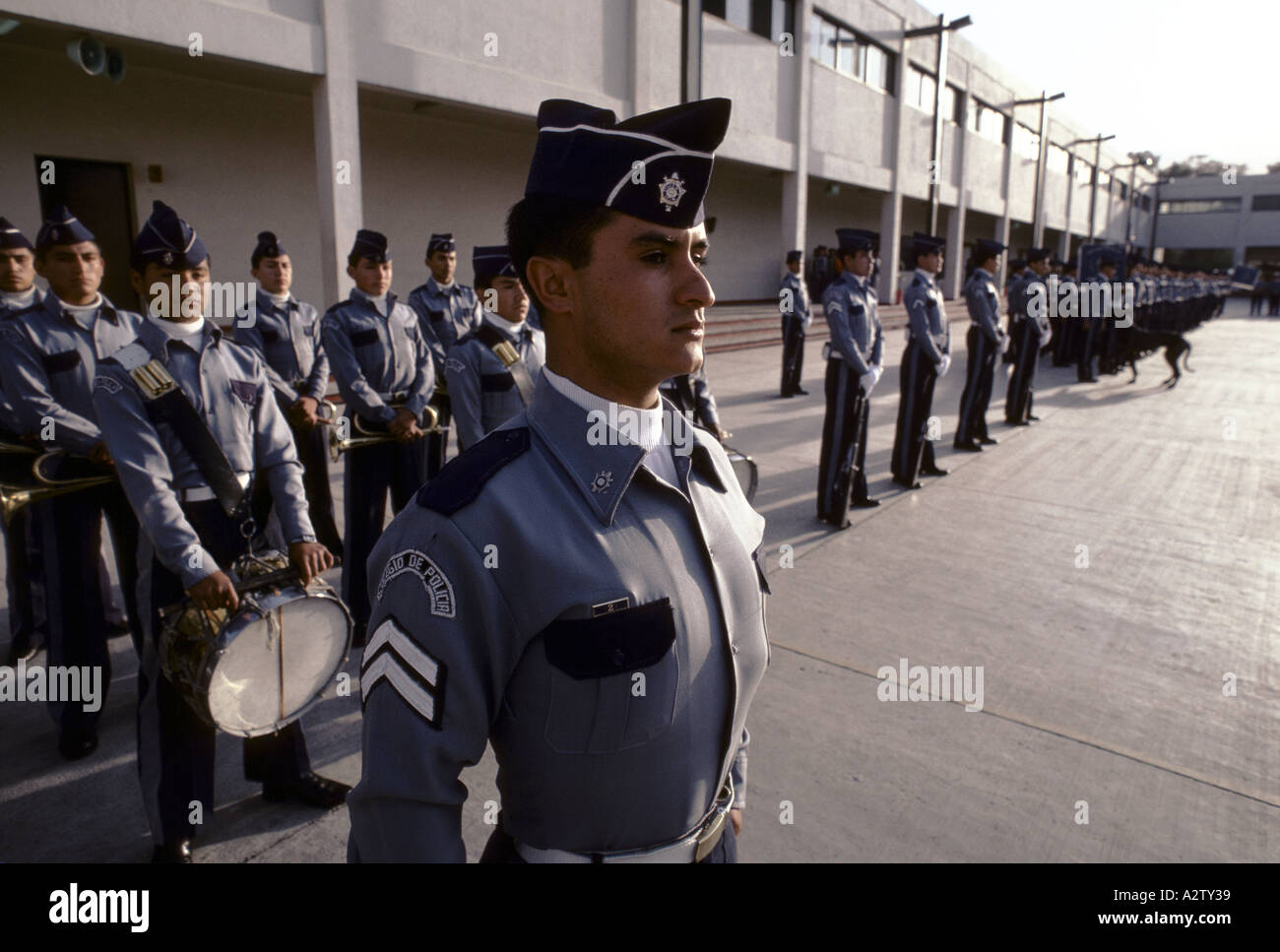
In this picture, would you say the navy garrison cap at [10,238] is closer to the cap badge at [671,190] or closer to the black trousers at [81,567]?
the black trousers at [81,567]

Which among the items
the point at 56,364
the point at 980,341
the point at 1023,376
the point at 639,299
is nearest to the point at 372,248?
the point at 56,364

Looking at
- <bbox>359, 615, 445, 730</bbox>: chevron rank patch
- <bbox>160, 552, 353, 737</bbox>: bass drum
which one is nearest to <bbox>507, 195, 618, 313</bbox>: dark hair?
<bbox>359, 615, 445, 730</bbox>: chevron rank patch

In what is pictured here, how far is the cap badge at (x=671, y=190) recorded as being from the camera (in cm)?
116

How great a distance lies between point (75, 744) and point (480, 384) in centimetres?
224

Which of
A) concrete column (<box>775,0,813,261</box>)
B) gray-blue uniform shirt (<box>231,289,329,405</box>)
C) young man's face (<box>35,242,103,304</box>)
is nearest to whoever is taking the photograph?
young man's face (<box>35,242,103,304</box>)

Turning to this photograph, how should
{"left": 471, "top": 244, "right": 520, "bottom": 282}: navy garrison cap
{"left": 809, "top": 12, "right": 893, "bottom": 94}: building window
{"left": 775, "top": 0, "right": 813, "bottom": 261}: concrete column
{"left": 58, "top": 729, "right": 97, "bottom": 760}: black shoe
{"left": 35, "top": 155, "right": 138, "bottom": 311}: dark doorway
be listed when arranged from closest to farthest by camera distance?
{"left": 58, "top": 729, "right": 97, "bottom": 760}: black shoe
{"left": 471, "top": 244, "right": 520, "bottom": 282}: navy garrison cap
{"left": 35, "top": 155, "right": 138, "bottom": 311}: dark doorway
{"left": 775, "top": 0, "right": 813, "bottom": 261}: concrete column
{"left": 809, "top": 12, "right": 893, "bottom": 94}: building window

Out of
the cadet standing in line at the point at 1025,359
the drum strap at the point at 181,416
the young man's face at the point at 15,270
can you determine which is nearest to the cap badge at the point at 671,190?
the drum strap at the point at 181,416

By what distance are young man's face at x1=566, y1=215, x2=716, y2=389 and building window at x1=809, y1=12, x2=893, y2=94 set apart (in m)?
22.7

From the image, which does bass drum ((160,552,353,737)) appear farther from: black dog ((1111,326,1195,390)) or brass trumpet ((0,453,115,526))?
black dog ((1111,326,1195,390))

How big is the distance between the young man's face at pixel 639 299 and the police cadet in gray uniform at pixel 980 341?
762 cm

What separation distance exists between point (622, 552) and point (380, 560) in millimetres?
363

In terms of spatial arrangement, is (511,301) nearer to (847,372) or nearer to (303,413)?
(303,413)

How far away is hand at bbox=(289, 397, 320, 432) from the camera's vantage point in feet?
15.9
